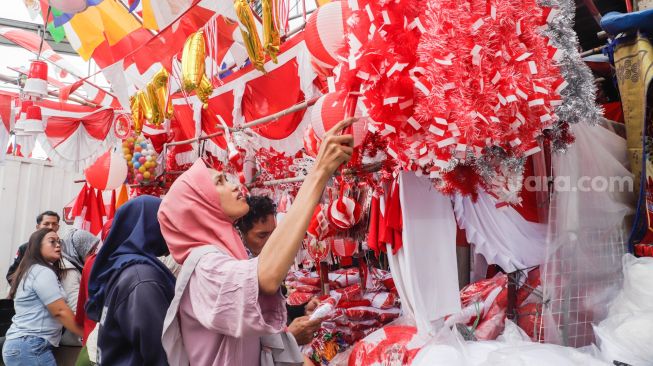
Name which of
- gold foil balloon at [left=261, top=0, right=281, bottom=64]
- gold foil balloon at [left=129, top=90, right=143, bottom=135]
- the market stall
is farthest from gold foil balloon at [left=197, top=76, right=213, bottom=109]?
gold foil balloon at [left=129, top=90, right=143, bottom=135]

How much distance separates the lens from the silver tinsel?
1.33m

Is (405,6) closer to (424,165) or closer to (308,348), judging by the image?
(424,165)

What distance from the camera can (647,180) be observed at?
5.39 feet

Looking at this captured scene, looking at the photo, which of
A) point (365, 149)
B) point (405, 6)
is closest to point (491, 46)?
point (405, 6)

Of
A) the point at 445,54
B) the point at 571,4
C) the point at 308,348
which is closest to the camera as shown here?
the point at 445,54

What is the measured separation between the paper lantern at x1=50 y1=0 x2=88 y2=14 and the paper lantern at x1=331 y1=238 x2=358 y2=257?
2348 mm

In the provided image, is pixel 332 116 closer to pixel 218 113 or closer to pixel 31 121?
pixel 218 113

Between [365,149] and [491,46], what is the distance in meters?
0.50

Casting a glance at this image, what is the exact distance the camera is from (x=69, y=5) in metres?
3.02

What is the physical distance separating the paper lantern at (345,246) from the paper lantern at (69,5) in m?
2.35

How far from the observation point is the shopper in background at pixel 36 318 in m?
3.12

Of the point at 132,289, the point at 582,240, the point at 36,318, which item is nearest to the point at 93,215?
the point at 36,318

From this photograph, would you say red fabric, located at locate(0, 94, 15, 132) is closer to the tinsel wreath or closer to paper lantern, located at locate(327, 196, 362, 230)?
paper lantern, located at locate(327, 196, 362, 230)

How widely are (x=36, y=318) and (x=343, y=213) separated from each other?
2331 millimetres
